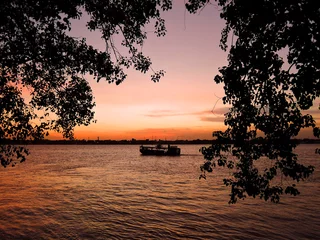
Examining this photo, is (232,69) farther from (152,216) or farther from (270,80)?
(152,216)

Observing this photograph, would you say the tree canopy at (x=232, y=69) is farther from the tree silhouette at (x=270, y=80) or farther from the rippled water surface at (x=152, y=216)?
the rippled water surface at (x=152, y=216)

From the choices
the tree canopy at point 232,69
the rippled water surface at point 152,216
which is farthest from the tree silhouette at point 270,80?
the rippled water surface at point 152,216

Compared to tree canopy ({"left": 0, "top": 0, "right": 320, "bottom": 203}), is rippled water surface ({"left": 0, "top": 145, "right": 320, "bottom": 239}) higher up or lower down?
lower down

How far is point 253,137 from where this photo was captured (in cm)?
700

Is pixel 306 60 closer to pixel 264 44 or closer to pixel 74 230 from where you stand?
pixel 264 44

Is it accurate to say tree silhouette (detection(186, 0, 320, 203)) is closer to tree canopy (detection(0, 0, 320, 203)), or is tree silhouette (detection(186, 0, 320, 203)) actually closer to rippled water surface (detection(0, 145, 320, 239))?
tree canopy (detection(0, 0, 320, 203))

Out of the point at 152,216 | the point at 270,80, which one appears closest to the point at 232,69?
the point at 270,80

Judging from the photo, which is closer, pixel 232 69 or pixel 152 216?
pixel 232 69

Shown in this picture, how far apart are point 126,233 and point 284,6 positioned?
13096 mm

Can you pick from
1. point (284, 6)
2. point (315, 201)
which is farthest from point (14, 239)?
point (315, 201)

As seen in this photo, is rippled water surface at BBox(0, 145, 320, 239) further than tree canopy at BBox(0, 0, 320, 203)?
Yes

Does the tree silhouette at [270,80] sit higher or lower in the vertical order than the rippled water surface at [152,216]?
higher

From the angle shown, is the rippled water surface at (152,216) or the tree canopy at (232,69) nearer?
the tree canopy at (232,69)

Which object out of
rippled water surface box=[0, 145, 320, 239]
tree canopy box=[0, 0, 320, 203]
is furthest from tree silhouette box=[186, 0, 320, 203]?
rippled water surface box=[0, 145, 320, 239]
